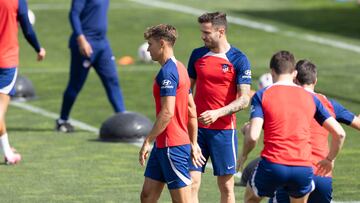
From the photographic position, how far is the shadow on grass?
108 ft

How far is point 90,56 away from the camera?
19297 mm

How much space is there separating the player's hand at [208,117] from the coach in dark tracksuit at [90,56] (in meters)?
7.11

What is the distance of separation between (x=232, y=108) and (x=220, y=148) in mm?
549

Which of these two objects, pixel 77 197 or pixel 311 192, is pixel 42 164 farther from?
pixel 311 192

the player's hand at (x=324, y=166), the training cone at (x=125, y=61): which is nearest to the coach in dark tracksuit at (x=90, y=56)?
the player's hand at (x=324, y=166)

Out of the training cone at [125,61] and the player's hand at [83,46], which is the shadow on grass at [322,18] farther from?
the player's hand at [83,46]

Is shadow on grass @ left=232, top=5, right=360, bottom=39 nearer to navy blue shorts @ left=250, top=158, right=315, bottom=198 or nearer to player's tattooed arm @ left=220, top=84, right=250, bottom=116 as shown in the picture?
player's tattooed arm @ left=220, top=84, right=250, bottom=116

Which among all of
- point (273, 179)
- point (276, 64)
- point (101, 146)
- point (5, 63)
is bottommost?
point (101, 146)

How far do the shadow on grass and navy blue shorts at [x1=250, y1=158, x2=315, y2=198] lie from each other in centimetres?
2081

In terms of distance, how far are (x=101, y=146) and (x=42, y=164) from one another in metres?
1.71

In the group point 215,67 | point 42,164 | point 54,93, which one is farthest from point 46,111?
point 215,67

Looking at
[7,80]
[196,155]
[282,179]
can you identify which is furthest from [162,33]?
[7,80]

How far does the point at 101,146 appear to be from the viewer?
715 inches

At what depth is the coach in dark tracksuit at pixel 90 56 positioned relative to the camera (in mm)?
19312
